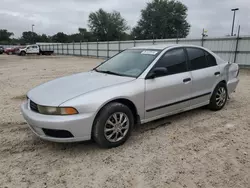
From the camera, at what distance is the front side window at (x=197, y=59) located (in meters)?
4.11

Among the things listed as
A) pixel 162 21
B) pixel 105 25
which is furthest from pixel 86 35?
pixel 162 21

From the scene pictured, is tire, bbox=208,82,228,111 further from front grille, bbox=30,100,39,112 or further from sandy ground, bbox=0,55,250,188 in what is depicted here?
front grille, bbox=30,100,39,112

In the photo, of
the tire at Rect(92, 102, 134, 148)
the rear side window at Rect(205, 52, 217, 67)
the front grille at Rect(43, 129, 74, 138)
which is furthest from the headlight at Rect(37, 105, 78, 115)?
the rear side window at Rect(205, 52, 217, 67)

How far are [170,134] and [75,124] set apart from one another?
162cm

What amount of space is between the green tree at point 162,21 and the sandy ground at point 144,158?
44916 millimetres

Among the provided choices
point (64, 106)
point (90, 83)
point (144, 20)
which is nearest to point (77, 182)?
point (64, 106)

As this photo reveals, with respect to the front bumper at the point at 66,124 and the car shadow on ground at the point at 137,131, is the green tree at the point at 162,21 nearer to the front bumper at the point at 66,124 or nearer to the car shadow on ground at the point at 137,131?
the car shadow on ground at the point at 137,131

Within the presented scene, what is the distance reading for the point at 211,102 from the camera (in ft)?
14.9

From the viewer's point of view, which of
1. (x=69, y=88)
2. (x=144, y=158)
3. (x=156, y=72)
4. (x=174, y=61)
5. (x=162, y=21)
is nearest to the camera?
(x=144, y=158)

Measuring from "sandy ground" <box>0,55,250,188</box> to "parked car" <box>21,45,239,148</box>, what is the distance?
286 mm

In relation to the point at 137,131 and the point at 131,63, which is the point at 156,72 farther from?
the point at 137,131

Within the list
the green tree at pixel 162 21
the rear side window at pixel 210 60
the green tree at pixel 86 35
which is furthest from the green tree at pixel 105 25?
the rear side window at pixel 210 60

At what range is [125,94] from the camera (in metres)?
3.07

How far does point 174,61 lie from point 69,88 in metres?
1.87
